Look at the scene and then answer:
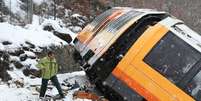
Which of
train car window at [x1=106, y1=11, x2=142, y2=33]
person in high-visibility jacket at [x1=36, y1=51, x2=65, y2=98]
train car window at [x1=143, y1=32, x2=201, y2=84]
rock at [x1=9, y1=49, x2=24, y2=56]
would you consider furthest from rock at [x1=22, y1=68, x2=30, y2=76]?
train car window at [x1=143, y1=32, x2=201, y2=84]

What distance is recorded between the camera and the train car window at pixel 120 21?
43.8 feet

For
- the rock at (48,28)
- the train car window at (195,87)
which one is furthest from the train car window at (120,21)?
the rock at (48,28)

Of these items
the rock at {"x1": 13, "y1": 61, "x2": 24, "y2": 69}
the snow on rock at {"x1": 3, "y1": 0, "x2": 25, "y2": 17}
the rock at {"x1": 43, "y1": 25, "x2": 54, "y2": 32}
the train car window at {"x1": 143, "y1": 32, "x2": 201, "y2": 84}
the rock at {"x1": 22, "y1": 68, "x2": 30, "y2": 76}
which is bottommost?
the rock at {"x1": 22, "y1": 68, "x2": 30, "y2": 76}

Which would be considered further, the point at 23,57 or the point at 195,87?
the point at 23,57

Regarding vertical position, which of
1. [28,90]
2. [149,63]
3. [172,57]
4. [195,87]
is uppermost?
[172,57]

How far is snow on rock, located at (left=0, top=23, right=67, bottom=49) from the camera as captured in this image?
18.3 meters

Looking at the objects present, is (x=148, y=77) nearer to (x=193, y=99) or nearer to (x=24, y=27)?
(x=193, y=99)

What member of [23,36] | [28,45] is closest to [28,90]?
[28,45]

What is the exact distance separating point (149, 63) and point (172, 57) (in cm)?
51

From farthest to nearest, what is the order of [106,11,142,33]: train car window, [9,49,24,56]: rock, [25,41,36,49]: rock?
[25,41,36,49]: rock, [9,49,24,56]: rock, [106,11,142,33]: train car window

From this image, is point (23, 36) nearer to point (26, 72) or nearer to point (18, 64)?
point (18, 64)

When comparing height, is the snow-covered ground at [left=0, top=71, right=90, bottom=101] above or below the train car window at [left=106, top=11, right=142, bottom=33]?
below

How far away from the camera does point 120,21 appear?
13.9m

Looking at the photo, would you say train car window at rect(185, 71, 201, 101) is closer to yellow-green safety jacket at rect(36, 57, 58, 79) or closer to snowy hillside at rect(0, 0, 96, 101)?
snowy hillside at rect(0, 0, 96, 101)
